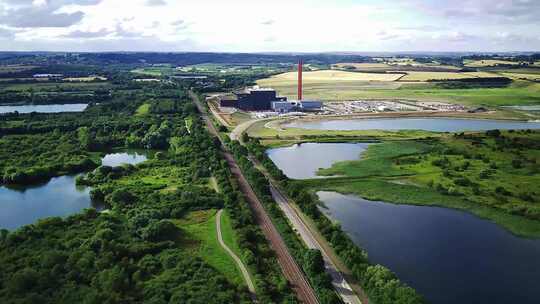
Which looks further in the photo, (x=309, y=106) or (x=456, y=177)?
(x=309, y=106)

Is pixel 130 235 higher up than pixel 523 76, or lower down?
lower down

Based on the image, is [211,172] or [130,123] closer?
[211,172]

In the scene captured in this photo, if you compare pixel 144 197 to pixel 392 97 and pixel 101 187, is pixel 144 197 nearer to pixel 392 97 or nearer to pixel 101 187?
pixel 101 187

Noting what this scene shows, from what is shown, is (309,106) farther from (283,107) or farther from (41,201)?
(41,201)

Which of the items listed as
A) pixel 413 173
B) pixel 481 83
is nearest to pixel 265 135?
pixel 413 173

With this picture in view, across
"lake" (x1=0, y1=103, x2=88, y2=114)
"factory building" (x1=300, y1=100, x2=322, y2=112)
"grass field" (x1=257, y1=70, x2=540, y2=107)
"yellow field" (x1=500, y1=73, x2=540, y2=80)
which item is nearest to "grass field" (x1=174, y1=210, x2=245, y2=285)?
"factory building" (x1=300, y1=100, x2=322, y2=112)

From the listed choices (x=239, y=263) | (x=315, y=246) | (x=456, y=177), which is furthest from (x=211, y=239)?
(x=456, y=177)
